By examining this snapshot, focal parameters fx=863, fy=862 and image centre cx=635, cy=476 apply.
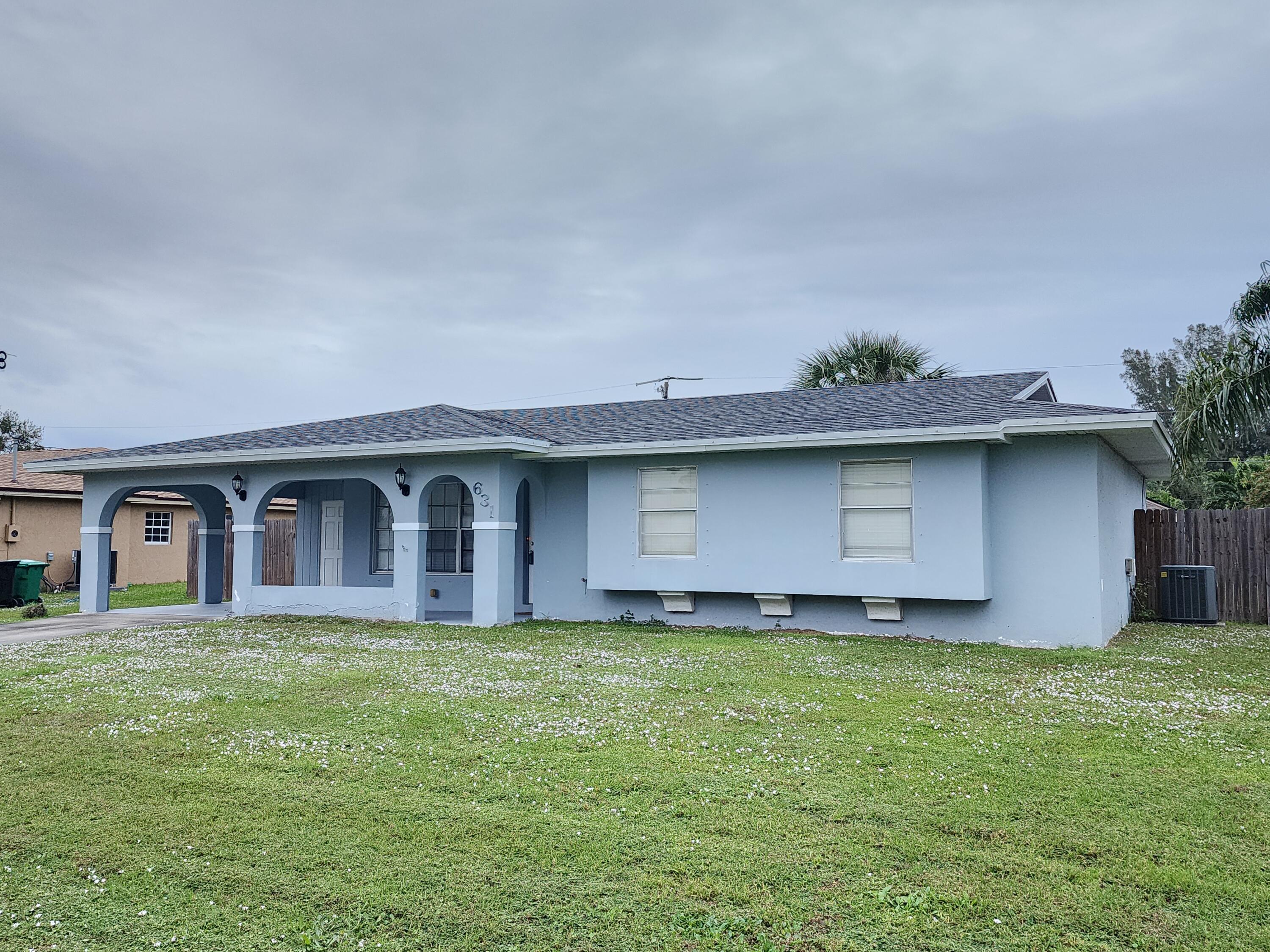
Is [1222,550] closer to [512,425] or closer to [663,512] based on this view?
[663,512]

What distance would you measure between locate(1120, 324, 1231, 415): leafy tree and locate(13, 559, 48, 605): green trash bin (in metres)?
43.2

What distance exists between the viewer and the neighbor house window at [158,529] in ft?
86.8

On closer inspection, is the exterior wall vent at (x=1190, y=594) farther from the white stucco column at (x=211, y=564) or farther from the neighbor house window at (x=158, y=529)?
the neighbor house window at (x=158, y=529)

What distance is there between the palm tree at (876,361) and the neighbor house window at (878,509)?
34.6 feet

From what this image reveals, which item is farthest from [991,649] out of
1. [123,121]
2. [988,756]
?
[123,121]

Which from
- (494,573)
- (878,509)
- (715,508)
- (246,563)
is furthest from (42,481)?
(878,509)

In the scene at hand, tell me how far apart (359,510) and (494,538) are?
4.55m

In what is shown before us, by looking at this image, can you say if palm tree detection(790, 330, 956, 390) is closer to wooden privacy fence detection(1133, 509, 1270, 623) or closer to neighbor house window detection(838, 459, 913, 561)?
wooden privacy fence detection(1133, 509, 1270, 623)

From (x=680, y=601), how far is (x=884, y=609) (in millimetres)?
3070

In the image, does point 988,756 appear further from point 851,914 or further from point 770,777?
point 851,914

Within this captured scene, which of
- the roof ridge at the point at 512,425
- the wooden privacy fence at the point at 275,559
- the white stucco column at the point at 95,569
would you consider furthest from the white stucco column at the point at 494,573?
the wooden privacy fence at the point at 275,559

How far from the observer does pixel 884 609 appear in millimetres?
12000

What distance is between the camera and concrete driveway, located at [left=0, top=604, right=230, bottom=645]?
42.9 ft

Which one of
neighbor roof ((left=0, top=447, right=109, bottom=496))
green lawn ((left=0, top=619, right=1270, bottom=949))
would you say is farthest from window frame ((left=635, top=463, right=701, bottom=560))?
neighbor roof ((left=0, top=447, right=109, bottom=496))
